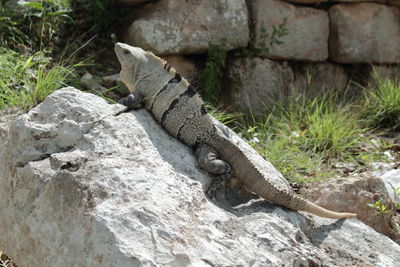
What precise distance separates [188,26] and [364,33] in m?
2.79

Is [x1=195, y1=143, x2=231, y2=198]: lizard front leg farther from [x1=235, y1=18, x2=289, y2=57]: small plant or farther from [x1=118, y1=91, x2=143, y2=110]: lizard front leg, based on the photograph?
[x1=235, y1=18, x2=289, y2=57]: small plant

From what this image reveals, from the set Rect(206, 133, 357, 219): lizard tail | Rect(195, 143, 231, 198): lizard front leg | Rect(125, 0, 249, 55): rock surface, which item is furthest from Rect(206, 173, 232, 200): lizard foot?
Rect(125, 0, 249, 55): rock surface

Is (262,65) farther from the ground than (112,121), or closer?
closer

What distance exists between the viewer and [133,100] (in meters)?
3.87

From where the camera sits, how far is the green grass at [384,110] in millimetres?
6875

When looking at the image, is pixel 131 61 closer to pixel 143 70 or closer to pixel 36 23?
pixel 143 70

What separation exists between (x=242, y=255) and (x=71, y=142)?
1384mm

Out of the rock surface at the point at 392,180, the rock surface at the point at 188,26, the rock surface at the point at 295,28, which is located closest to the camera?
the rock surface at the point at 392,180

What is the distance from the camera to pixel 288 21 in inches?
288

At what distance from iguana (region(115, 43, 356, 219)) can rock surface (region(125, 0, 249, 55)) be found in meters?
2.52

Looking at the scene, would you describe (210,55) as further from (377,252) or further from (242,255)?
(242,255)

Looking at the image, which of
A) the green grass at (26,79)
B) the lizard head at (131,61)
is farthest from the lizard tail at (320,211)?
the green grass at (26,79)

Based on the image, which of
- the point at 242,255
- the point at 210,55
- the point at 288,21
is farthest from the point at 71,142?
the point at 288,21

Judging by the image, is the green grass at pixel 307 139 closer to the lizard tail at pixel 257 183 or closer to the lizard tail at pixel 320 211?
the lizard tail at pixel 320 211
